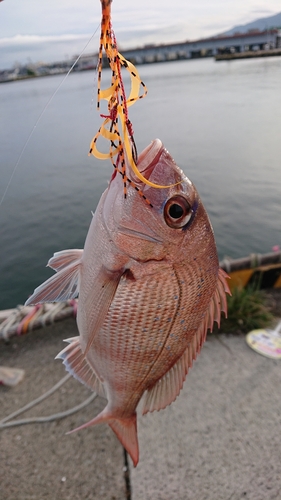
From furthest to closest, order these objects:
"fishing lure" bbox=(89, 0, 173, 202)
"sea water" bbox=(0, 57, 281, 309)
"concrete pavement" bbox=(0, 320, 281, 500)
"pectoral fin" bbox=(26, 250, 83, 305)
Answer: "sea water" bbox=(0, 57, 281, 309)
"concrete pavement" bbox=(0, 320, 281, 500)
"pectoral fin" bbox=(26, 250, 83, 305)
"fishing lure" bbox=(89, 0, 173, 202)

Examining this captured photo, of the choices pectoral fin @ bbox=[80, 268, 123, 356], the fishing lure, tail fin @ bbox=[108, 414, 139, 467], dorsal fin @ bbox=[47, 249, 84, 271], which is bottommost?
tail fin @ bbox=[108, 414, 139, 467]

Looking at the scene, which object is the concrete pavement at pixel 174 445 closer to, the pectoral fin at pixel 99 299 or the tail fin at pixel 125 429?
the tail fin at pixel 125 429

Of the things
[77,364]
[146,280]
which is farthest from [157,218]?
[77,364]

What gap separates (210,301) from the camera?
1.28 metres

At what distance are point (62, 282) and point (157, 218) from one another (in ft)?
1.33

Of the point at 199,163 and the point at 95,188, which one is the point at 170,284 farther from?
the point at 199,163

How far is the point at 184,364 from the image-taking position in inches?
54.3

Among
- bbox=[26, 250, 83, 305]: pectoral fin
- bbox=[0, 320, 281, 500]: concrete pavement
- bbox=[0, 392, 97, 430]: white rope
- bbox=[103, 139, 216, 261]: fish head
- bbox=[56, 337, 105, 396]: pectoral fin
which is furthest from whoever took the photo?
bbox=[0, 392, 97, 430]: white rope

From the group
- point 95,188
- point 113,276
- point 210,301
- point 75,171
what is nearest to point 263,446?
point 210,301

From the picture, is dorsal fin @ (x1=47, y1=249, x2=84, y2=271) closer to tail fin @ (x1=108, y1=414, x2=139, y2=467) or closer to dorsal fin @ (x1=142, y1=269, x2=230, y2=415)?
dorsal fin @ (x1=142, y1=269, x2=230, y2=415)

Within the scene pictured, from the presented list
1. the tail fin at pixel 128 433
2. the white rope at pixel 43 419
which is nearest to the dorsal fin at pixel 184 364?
the tail fin at pixel 128 433

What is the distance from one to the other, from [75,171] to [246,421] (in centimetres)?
1138

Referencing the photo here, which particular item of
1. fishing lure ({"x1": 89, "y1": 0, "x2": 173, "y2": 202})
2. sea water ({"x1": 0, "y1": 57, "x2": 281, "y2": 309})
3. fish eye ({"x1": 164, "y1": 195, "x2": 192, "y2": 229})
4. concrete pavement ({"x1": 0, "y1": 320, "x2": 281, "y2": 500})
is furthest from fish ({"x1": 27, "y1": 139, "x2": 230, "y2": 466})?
sea water ({"x1": 0, "y1": 57, "x2": 281, "y2": 309})

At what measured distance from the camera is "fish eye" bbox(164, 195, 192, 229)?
111cm
